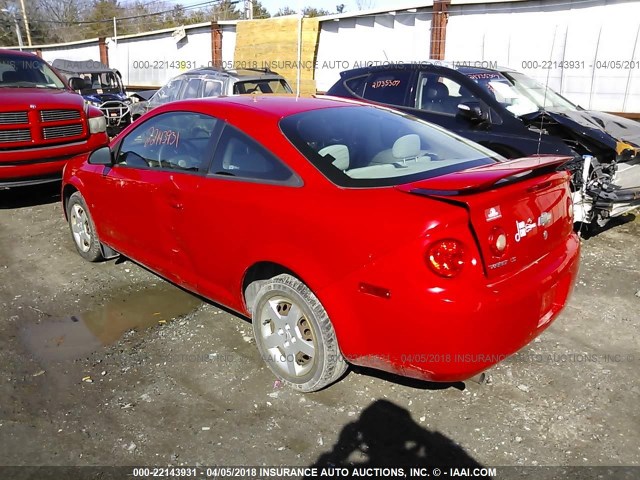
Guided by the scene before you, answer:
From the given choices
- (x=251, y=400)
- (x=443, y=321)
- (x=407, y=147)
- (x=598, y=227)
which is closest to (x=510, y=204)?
(x=443, y=321)

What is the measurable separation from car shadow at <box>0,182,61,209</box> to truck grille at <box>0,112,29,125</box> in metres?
1.27

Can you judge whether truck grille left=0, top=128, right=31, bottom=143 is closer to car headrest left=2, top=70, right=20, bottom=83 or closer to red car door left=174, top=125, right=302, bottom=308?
car headrest left=2, top=70, right=20, bottom=83

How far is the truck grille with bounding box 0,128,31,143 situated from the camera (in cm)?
660

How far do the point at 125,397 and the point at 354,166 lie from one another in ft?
6.30

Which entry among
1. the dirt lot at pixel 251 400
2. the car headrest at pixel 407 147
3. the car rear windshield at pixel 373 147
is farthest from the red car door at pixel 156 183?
the car headrest at pixel 407 147

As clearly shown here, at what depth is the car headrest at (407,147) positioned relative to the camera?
320 centimetres

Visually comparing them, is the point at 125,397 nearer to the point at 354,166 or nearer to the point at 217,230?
the point at 217,230

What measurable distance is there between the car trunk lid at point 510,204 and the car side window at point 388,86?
4.04m

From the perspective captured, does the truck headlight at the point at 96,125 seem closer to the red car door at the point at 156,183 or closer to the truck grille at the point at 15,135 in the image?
the truck grille at the point at 15,135

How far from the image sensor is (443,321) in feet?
7.73

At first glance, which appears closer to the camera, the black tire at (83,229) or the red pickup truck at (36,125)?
the black tire at (83,229)

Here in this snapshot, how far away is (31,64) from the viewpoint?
8117mm

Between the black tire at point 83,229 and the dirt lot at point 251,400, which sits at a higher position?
the black tire at point 83,229

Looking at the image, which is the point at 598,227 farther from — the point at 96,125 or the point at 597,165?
the point at 96,125
